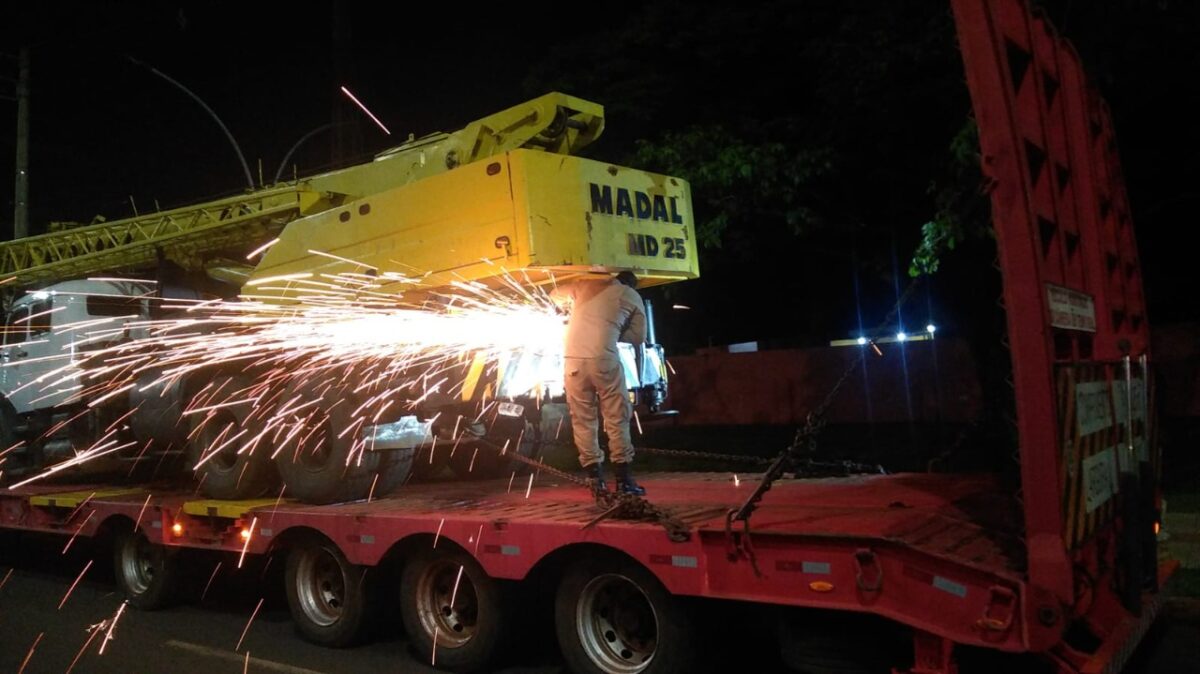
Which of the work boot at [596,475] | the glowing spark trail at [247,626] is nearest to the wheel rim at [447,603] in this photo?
the work boot at [596,475]

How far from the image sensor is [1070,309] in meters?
4.43

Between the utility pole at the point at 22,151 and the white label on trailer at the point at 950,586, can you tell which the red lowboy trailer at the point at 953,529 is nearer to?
the white label on trailer at the point at 950,586

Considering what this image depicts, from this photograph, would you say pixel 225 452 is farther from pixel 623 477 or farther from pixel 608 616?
pixel 608 616

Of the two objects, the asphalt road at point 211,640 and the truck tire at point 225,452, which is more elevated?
the truck tire at point 225,452

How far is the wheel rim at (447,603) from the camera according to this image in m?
6.21

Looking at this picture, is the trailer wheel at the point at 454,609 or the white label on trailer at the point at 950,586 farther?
the trailer wheel at the point at 454,609

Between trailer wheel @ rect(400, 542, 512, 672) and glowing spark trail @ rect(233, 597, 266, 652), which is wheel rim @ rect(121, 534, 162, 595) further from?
trailer wheel @ rect(400, 542, 512, 672)

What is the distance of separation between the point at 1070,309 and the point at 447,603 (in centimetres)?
413

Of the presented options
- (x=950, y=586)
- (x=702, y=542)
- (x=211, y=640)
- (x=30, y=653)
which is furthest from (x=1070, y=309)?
(x=30, y=653)

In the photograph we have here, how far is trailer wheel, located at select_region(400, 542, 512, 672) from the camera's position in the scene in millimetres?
5965

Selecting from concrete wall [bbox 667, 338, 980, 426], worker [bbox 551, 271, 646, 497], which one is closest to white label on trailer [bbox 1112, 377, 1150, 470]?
worker [bbox 551, 271, 646, 497]

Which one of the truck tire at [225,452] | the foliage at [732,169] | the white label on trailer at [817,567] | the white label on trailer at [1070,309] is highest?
the foliage at [732,169]

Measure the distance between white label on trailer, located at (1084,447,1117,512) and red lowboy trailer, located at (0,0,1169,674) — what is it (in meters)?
0.02

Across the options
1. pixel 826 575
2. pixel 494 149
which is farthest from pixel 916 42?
pixel 826 575
